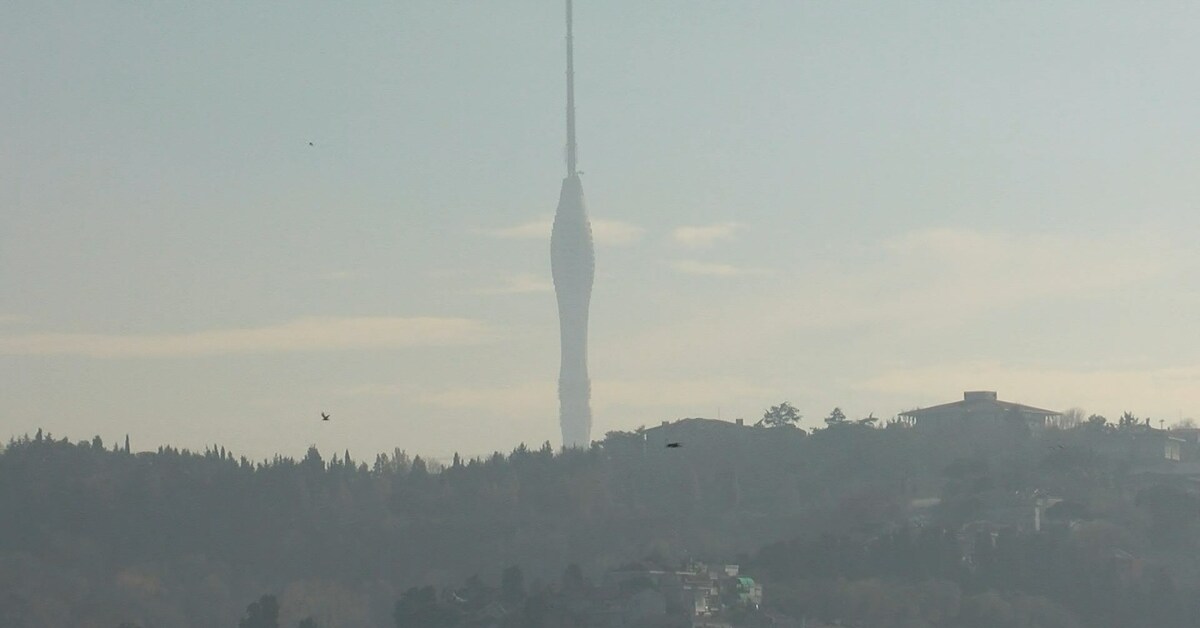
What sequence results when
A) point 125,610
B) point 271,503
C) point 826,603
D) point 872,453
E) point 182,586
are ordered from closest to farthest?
point 826,603, point 125,610, point 182,586, point 271,503, point 872,453

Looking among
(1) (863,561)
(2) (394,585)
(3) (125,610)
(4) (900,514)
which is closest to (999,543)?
(1) (863,561)

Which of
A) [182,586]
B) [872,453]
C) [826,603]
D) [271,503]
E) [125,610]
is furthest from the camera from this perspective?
[872,453]

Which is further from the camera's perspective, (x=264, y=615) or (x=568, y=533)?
(x=568, y=533)

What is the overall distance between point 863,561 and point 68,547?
189 feet

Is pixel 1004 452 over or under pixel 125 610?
over

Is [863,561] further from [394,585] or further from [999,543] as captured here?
[394,585]

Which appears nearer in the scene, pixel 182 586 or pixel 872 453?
pixel 182 586

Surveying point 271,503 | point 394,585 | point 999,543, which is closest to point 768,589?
point 999,543

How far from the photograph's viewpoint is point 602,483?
194000mm

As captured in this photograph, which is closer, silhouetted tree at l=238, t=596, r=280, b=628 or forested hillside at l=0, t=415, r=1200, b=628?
silhouetted tree at l=238, t=596, r=280, b=628

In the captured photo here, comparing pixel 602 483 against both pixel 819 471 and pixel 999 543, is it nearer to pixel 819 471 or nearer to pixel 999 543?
pixel 819 471

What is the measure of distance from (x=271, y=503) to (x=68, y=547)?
18.3 meters

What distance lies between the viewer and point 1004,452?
200 meters

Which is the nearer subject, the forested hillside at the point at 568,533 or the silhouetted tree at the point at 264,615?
the silhouetted tree at the point at 264,615
